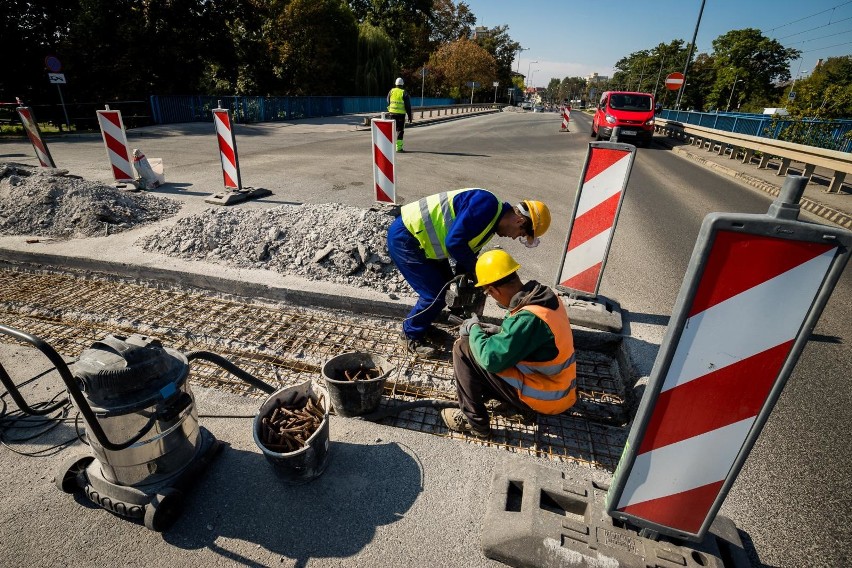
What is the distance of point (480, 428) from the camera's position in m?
2.84

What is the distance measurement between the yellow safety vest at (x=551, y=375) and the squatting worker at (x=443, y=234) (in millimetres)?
933

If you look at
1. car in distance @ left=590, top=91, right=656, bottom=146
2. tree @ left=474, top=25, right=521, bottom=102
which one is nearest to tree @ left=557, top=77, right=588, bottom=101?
tree @ left=474, top=25, right=521, bottom=102

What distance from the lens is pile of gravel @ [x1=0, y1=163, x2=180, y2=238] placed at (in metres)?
5.59

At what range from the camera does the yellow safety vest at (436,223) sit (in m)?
3.34

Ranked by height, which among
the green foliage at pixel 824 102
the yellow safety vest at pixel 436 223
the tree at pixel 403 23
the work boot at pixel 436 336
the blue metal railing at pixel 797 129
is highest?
the tree at pixel 403 23

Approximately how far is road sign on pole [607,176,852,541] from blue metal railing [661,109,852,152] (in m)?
13.5

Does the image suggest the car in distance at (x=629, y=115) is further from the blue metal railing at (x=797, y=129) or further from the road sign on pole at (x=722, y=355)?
the road sign on pole at (x=722, y=355)

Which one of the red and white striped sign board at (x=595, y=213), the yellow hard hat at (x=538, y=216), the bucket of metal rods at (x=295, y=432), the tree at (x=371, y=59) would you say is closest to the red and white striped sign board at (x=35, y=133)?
the bucket of metal rods at (x=295, y=432)


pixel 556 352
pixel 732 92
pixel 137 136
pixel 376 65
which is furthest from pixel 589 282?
pixel 732 92

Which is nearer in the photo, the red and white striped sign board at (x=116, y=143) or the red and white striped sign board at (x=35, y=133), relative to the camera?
the red and white striped sign board at (x=116, y=143)

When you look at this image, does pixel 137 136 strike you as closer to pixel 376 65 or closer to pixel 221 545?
pixel 221 545

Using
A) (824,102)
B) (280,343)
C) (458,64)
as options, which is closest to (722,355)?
(280,343)

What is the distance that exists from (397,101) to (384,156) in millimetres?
7569

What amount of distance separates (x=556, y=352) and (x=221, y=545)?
199cm
